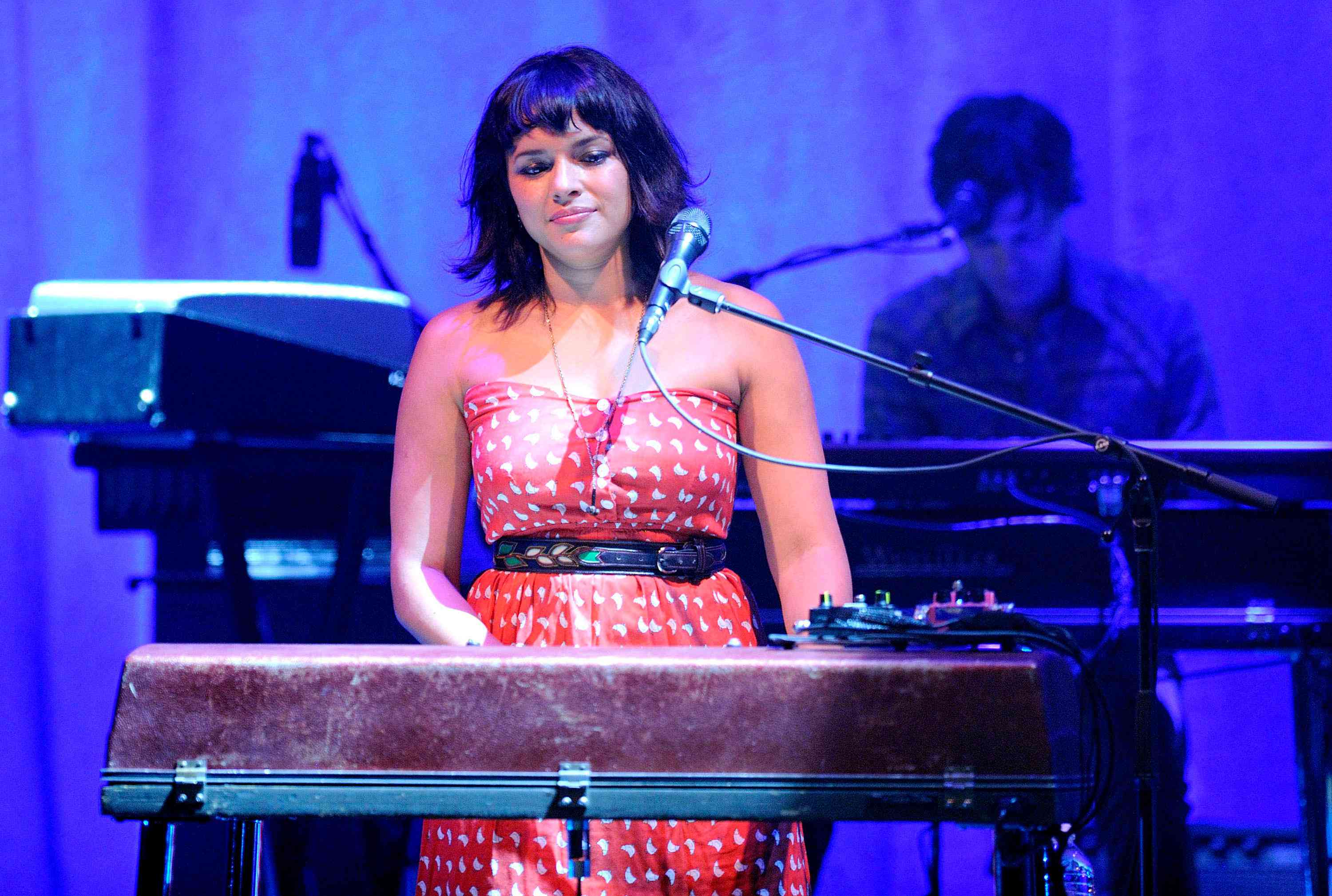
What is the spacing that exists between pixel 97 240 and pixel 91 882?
5.77 ft

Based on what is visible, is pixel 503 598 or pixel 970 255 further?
pixel 970 255

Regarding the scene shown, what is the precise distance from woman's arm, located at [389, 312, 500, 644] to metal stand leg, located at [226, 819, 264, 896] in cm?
48

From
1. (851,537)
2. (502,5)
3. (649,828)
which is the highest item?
(502,5)

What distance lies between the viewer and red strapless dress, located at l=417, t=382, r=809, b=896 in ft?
5.19

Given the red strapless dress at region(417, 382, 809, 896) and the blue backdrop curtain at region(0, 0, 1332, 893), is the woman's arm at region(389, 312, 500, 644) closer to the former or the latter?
the red strapless dress at region(417, 382, 809, 896)

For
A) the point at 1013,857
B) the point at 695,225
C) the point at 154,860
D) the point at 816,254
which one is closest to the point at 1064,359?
the point at 816,254

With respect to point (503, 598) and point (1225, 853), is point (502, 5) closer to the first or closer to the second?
point (503, 598)

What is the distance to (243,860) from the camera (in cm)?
129

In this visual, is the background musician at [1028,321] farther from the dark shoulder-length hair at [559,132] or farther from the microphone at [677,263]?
the microphone at [677,263]

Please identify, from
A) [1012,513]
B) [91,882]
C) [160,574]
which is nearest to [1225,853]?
[1012,513]

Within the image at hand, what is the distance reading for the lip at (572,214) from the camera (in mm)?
1821

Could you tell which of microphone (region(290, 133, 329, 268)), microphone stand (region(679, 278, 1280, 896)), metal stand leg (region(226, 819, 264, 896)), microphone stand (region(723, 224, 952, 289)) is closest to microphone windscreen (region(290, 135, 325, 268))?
microphone (region(290, 133, 329, 268))

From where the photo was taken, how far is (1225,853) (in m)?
3.43

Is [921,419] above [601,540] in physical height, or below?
above
